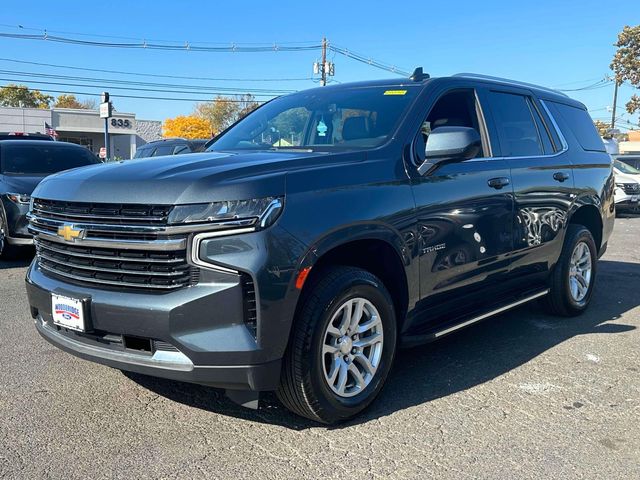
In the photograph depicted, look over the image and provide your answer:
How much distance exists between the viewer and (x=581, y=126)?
5848 millimetres

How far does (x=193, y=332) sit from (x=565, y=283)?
3.72 m

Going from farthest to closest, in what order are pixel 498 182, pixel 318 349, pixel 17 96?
pixel 17 96
pixel 498 182
pixel 318 349

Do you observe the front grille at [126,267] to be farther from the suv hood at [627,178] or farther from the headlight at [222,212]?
the suv hood at [627,178]

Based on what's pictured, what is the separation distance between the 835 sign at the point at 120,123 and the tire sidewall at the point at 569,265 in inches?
1932

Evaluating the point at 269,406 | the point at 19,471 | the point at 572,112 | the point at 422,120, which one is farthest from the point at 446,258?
the point at 572,112

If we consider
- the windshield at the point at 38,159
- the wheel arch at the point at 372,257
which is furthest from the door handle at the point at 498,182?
the windshield at the point at 38,159

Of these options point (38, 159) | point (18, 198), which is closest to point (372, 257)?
point (18, 198)

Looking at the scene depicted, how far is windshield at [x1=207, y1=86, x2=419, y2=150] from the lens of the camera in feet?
12.8

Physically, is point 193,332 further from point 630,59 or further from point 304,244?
point 630,59

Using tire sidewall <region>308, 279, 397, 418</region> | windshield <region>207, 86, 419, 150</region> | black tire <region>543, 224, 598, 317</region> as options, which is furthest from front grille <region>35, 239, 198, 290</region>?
black tire <region>543, 224, 598, 317</region>

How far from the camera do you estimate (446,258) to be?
378cm

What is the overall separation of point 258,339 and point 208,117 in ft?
268

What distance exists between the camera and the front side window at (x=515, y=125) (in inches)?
Result: 182

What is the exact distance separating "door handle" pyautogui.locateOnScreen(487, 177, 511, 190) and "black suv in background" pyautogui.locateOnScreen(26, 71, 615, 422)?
0.05 ft
